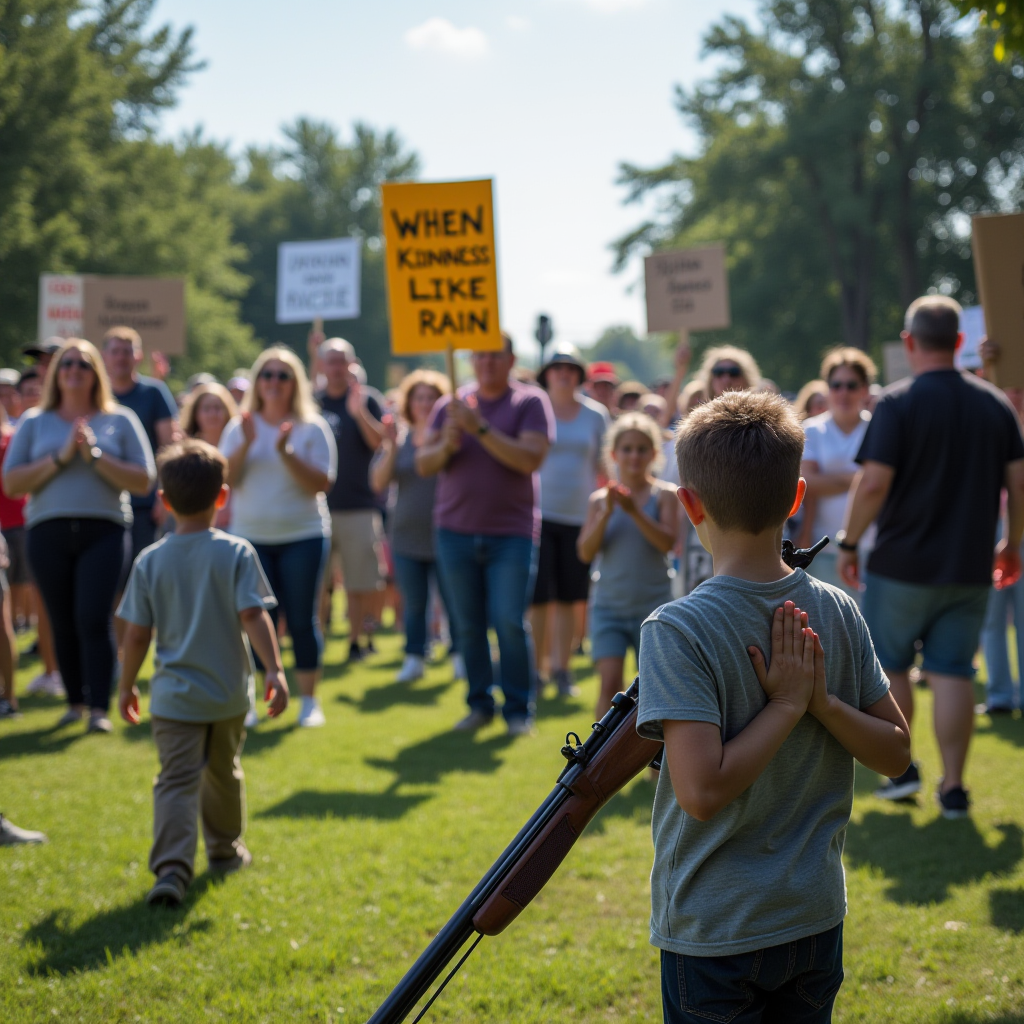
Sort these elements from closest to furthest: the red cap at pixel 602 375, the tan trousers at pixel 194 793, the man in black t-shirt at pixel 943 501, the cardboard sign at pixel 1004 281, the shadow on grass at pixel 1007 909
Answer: the shadow on grass at pixel 1007 909 → the tan trousers at pixel 194 793 → the man in black t-shirt at pixel 943 501 → the cardboard sign at pixel 1004 281 → the red cap at pixel 602 375

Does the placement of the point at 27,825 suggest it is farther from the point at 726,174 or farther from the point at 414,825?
the point at 726,174

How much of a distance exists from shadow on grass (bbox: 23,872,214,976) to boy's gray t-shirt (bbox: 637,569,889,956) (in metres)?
2.39

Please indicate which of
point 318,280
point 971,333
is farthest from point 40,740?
point 318,280

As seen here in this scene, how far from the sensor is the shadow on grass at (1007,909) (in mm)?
4031

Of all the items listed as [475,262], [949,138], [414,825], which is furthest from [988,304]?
[949,138]

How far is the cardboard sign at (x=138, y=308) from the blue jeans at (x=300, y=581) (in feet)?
14.9

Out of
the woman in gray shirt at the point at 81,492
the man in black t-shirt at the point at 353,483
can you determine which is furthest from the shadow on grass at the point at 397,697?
the woman in gray shirt at the point at 81,492

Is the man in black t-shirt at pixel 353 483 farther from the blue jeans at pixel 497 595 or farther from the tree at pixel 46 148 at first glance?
the tree at pixel 46 148

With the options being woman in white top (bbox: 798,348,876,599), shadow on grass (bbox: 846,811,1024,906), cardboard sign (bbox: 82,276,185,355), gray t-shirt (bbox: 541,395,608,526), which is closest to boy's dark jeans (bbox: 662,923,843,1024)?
A: shadow on grass (bbox: 846,811,1024,906)

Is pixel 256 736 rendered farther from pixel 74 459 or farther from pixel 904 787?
pixel 904 787

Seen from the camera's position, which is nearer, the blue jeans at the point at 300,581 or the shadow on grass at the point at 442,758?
the shadow on grass at the point at 442,758

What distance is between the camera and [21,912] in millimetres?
4133

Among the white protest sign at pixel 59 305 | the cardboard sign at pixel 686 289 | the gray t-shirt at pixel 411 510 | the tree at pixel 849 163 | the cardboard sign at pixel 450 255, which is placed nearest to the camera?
the cardboard sign at pixel 450 255

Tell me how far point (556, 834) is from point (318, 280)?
11790mm
